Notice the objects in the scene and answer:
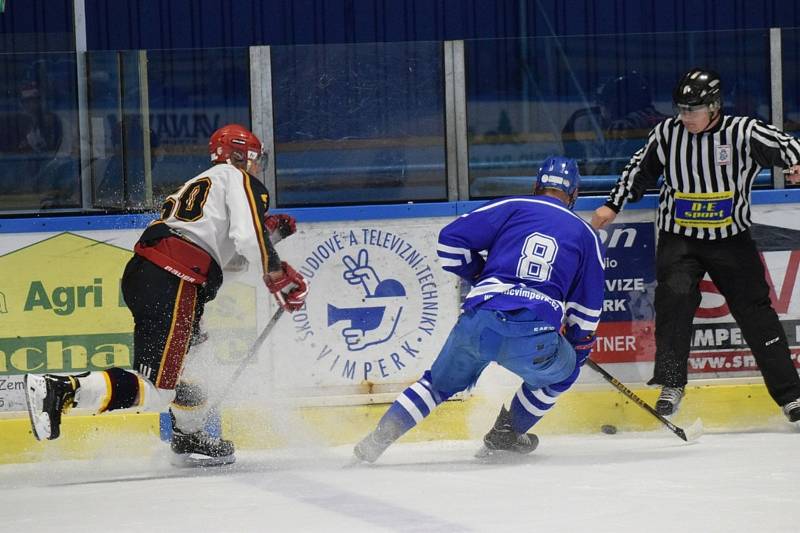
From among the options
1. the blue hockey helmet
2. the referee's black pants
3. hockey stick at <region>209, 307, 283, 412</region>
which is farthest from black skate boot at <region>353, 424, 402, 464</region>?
the referee's black pants

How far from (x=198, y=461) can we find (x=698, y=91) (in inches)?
89.6

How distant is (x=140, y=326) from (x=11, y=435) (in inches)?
39.1

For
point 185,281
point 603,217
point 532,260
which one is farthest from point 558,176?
point 185,281

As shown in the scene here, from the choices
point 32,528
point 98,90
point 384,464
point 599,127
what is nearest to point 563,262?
point 384,464

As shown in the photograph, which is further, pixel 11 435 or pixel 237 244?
pixel 11 435

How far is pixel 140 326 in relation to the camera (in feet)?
14.0

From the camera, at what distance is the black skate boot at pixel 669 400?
485 cm

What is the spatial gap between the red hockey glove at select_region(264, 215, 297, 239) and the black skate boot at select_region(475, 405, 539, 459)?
41.6 inches

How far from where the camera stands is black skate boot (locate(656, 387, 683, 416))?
485 centimetres

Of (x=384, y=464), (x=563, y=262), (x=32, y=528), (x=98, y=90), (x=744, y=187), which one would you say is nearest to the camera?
(x=32, y=528)

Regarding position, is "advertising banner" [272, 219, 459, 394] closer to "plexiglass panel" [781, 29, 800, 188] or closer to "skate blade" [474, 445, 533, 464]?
"skate blade" [474, 445, 533, 464]

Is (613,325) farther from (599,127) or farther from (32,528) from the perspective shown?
(32,528)

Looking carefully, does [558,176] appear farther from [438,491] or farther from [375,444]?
[438,491]

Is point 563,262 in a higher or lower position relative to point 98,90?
lower
